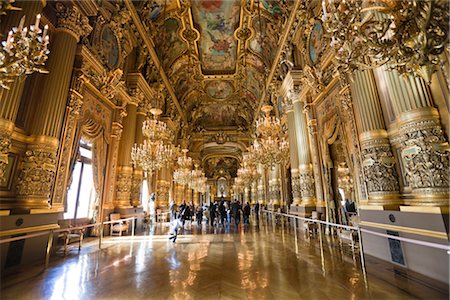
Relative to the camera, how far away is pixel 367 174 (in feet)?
15.3

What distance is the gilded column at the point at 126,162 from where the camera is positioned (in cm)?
847

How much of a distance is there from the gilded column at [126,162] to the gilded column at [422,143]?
9.05 meters

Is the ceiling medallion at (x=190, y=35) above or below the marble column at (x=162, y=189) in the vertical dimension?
above

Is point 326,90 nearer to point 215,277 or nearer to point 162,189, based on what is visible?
point 215,277

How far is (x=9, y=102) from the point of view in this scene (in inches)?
155

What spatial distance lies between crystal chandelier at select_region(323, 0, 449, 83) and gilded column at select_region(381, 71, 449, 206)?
147 centimetres

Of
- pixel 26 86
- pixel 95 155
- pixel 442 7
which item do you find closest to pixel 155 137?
pixel 95 155

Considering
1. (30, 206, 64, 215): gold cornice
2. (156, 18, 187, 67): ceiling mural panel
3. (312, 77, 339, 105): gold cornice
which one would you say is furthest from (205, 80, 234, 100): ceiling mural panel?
(30, 206, 64, 215): gold cornice

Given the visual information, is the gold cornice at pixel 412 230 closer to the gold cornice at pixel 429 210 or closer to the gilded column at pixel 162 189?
the gold cornice at pixel 429 210

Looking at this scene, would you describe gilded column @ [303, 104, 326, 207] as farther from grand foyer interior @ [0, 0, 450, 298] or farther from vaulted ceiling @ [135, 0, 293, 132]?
vaulted ceiling @ [135, 0, 293, 132]

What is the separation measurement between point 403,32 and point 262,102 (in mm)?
14605

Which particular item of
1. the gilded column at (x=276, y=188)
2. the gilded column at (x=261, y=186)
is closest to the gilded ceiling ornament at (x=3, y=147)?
the gilded column at (x=276, y=188)

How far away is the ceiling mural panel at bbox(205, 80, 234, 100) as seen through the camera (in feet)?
59.5

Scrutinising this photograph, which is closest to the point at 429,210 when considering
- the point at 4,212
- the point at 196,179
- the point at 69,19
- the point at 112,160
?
the point at 4,212
